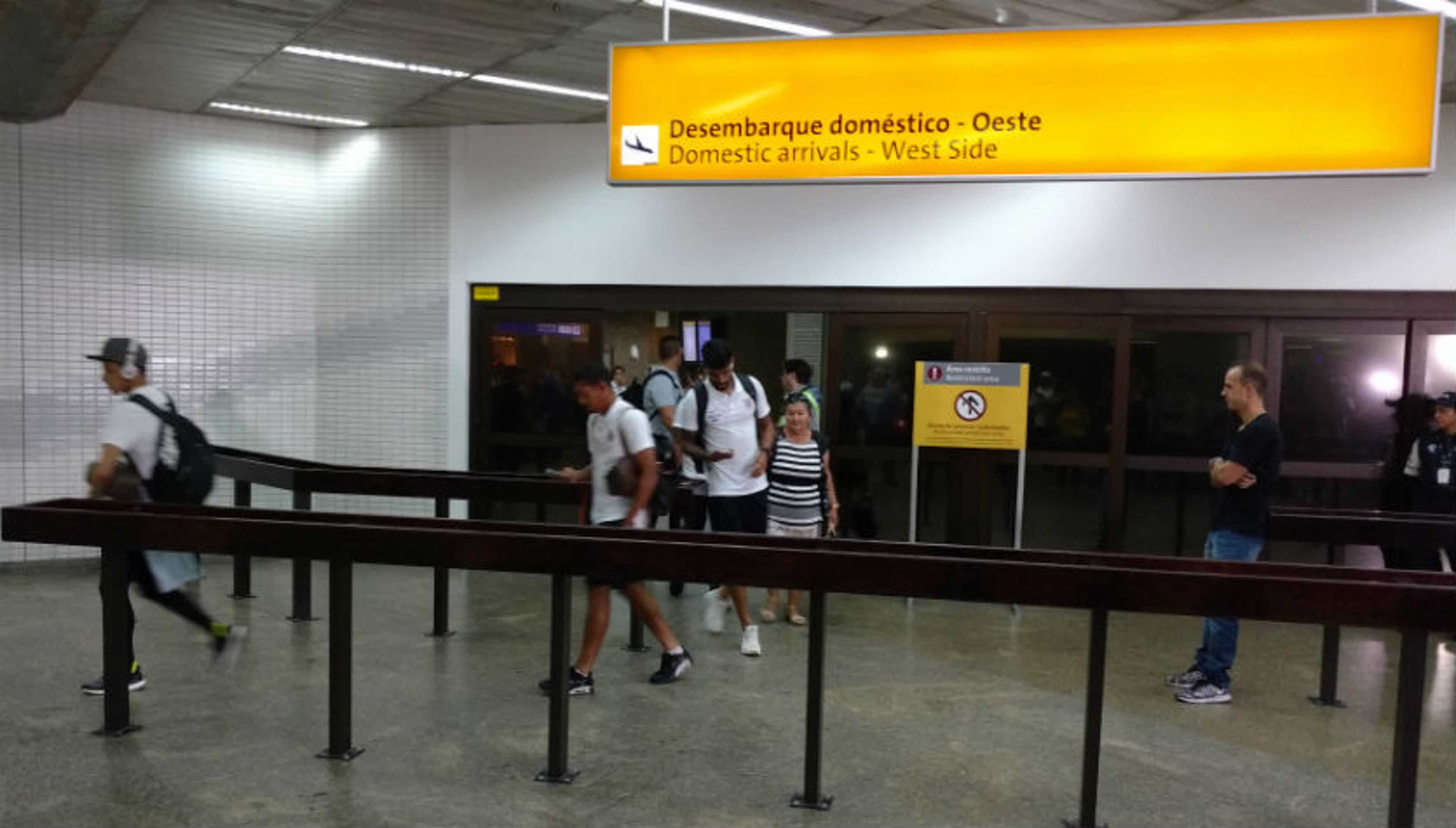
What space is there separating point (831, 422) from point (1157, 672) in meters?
3.30

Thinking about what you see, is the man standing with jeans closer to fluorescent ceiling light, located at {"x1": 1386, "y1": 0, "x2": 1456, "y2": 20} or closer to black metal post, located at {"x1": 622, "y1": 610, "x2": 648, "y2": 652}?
fluorescent ceiling light, located at {"x1": 1386, "y1": 0, "x2": 1456, "y2": 20}

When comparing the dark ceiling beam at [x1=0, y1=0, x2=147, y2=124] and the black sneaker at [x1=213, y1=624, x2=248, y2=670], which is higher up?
the dark ceiling beam at [x1=0, y1=0, x2=147, y2=124]

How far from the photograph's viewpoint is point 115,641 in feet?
14.2

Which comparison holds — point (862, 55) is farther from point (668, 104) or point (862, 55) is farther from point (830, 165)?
point (668, 104)

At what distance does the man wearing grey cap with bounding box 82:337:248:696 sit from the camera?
4.70 m

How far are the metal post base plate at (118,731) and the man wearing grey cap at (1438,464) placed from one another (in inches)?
300

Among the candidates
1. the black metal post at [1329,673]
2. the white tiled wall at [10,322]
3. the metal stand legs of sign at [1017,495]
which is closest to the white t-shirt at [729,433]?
the metal stand legs of sign at [1017,495]

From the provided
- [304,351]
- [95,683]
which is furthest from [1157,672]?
[304,351]

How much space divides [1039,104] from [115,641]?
4.49 m

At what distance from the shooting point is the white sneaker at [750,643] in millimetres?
5801

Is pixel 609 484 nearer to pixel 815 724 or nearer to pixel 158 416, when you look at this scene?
pixel 815 724

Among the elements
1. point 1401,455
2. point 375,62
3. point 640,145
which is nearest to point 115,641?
point 640,145

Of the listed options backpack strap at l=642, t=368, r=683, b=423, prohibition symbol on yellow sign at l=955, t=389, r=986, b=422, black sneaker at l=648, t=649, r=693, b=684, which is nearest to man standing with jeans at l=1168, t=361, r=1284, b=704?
prohibition symbol on yellow sign at l=955, t=389, r=986, b=422

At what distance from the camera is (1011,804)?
393 centimetres
